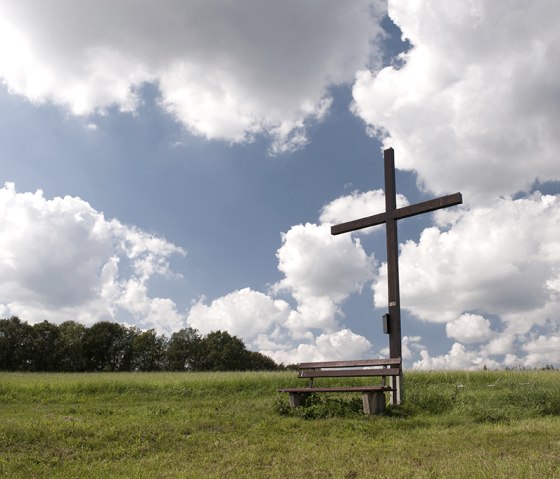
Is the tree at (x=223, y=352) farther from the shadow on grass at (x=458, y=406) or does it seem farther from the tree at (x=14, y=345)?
the shadow on grass at (x=458, y=406)

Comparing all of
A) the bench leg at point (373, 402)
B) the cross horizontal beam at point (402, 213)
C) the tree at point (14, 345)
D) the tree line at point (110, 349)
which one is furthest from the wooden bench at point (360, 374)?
the tree at point (14, 345)

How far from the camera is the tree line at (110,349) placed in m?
72.1

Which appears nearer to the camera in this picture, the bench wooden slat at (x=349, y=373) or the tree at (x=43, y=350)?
the bench wooden slat at (x=349, y=373)

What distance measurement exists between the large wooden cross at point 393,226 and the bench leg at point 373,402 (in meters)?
1.09

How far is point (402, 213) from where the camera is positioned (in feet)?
49.0

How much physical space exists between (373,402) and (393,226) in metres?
5.26

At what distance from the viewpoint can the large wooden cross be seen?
13.8 meters

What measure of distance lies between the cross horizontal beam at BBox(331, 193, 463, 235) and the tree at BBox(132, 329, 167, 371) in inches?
2665

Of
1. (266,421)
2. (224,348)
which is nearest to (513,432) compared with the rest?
(266,421)

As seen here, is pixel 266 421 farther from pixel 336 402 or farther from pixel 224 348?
pixel 224 348

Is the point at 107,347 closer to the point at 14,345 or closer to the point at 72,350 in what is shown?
the point at 72,350

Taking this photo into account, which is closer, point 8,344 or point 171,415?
point 171,415

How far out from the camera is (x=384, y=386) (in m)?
12.4

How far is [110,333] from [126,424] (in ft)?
233
